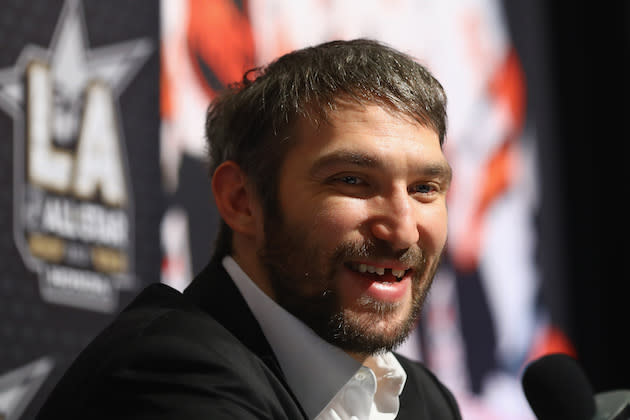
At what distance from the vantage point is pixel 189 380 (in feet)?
3.38

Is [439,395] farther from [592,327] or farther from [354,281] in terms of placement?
[592,327]

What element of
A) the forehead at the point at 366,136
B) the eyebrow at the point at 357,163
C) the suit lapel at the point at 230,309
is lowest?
the suit lapel at the point at 230,309

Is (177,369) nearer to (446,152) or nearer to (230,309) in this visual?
(230,309)

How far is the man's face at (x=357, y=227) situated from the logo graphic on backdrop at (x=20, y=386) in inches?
24.8

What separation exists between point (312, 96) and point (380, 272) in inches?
12.7

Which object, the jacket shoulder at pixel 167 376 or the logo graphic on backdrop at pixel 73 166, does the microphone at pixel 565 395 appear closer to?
the jacket shoulder at pixel 167 376

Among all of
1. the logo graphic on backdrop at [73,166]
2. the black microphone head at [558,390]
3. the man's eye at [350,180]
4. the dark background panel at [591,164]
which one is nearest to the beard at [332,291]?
the man's eye at [350,180]

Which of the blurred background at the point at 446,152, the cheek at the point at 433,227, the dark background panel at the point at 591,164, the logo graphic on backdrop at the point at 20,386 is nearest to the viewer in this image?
the cheek at the point at 433,227

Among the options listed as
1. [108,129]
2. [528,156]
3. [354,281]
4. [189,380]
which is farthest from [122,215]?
[528,156]

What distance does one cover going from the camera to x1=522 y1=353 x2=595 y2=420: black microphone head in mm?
1261

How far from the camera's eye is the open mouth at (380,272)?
1.29m

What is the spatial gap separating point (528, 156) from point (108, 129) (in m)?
2.40

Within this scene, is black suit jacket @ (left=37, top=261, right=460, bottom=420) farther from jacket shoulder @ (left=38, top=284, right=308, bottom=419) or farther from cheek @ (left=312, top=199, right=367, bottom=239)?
cheek @ (left=312, top=199, right=367, bottom=239)

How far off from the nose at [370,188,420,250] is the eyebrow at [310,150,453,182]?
0.06m
